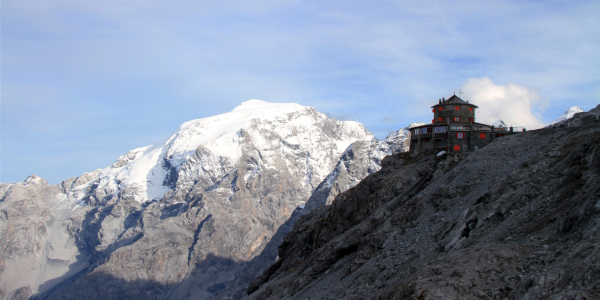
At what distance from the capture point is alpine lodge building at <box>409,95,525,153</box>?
85.9 m

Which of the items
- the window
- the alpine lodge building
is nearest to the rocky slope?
the alpine lodge building

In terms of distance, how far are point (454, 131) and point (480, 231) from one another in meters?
46.3

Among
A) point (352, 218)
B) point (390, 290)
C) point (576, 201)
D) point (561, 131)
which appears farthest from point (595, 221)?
point (352, 218)

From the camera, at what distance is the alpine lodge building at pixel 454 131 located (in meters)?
85.9

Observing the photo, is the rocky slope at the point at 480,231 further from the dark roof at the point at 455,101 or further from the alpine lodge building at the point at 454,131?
the dark roof at the point at 455,101

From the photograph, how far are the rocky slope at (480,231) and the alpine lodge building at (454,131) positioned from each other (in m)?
5.06

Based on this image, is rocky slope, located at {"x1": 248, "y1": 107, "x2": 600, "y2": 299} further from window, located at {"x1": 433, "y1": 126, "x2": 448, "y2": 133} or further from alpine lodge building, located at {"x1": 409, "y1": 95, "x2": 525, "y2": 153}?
window, located at {"x1": 433, "y1": 126, "x2": 448, "y2": 133}

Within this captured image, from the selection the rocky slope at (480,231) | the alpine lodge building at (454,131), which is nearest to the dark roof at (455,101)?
the alpine lodge building at (454,131)

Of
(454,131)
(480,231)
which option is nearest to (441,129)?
(454,131)

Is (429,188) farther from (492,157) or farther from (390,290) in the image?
(390,290)

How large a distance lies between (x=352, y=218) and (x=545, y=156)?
38778mm

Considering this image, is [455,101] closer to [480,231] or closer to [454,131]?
[454,131]

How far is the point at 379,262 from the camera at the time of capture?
54.2 m

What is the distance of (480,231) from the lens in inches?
1722
